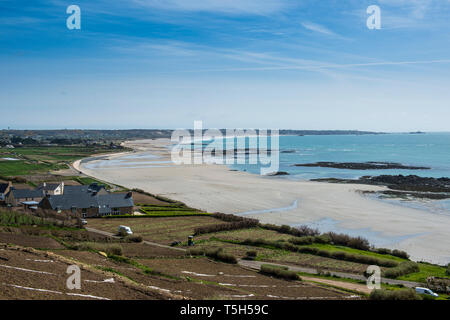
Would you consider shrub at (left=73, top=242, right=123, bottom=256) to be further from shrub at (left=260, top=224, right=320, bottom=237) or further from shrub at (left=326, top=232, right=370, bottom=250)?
shrub at (left=326, top=232, right=370, bottom=250)

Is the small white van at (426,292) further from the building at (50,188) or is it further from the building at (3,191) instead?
the building at (3,191)

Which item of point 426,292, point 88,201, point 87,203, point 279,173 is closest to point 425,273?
point 426,292

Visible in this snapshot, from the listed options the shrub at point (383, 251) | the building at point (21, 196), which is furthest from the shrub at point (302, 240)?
the building at point (21, 196)

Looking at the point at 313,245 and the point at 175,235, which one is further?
the point at 175,235

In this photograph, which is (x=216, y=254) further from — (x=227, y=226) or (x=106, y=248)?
(x=227, y=226)

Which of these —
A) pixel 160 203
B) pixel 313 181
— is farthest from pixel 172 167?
pixel 160 203
